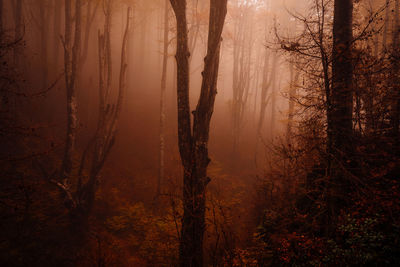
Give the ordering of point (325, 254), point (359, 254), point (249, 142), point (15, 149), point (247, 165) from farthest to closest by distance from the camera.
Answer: point (249, 142) → point (247, 165) → point (15, 149) → point (325, 254) → point (359, 254)

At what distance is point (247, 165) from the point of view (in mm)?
14805

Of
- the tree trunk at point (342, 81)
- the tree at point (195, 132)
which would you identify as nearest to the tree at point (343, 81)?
the tree trunk at point (342, 81)

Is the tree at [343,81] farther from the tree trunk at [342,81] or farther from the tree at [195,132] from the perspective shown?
the tree at [195,132]

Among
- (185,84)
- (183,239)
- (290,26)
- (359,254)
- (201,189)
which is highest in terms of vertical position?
(290,26)

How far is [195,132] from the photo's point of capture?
470 centimetres

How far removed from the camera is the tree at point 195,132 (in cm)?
450

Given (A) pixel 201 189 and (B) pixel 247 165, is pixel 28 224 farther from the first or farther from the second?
(B) pixel 247 165

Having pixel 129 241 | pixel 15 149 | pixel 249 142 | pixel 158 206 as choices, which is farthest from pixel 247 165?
pixel 15 149

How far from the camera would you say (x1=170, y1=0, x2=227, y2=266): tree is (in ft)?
14.8

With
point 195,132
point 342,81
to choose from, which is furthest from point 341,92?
point 195,132

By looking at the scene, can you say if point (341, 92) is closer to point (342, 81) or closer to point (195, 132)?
point (342, 81)

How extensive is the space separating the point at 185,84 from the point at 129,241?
635 cm

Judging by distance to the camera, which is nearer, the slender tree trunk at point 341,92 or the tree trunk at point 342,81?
the slender tree trunk at point 341,92

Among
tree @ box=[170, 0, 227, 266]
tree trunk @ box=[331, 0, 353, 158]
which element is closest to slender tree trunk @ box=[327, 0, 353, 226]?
tree trunk @ box=[331, 0, 353, 158]
